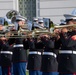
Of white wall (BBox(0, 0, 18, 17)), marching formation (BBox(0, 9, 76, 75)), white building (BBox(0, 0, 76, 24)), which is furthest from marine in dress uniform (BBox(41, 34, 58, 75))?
white wall (BBox(0, 0, 18, 17))

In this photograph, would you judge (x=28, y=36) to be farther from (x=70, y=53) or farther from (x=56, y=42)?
(x=70, y=53)

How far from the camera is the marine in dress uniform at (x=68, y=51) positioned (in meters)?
8.09

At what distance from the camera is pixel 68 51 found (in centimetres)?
821

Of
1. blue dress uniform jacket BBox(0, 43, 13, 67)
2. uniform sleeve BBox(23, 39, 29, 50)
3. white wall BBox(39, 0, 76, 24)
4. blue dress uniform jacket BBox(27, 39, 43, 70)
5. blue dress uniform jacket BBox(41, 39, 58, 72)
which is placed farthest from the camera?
white wall BBox(39, 0, 76, 24)

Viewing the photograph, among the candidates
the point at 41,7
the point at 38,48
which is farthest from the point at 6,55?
the point at 41,7

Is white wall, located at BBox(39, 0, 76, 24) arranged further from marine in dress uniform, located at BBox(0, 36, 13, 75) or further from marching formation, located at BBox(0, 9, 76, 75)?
marine in dress uniform, located at BBox(0, 36, 13, 75)

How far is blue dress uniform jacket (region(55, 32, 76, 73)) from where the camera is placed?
8.09 m

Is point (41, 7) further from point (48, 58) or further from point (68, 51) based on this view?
point (68, 51)

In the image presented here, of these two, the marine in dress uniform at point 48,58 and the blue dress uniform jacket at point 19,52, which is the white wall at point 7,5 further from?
the marine in dress uniform at point 48,58

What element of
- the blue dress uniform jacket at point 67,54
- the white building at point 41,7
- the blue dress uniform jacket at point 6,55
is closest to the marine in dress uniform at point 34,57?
the blue dress uniform jacket at point 6,55

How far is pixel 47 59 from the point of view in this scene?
30.1 ft

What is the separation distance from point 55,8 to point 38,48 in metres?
8.32

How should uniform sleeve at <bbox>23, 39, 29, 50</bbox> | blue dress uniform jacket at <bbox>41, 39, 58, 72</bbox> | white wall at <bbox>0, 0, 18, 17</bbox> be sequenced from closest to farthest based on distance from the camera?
blue dress uniform jacket at <bbox>41, 39, 58, 72</bbox> → uniform sleeve at <bbox>23, 39, 29, 50</bbox> → white wall at <bbox>0, 0, 18, 17</bbox>

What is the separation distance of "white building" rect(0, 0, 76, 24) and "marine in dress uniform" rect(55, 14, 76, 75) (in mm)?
9518
